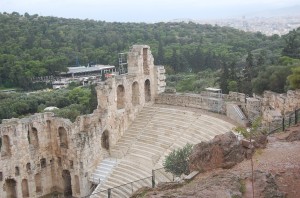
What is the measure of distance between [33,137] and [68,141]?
237cm

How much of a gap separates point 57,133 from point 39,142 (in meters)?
1.26

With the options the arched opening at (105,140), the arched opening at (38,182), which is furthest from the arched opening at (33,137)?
the arched opening at (105,140)

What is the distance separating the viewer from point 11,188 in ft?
87.2

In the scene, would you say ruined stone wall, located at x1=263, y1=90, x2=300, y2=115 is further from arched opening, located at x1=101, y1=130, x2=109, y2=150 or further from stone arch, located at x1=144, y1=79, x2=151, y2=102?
arched opening, located at x1=101, y1=130, x2=109, y2=150

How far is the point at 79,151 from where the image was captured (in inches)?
1034

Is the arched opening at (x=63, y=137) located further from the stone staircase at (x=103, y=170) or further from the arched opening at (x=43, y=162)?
the stone staircase at (x=103, y=170)

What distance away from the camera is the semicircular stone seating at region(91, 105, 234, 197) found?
24.4m

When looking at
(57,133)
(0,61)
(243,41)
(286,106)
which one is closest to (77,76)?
(0,61)

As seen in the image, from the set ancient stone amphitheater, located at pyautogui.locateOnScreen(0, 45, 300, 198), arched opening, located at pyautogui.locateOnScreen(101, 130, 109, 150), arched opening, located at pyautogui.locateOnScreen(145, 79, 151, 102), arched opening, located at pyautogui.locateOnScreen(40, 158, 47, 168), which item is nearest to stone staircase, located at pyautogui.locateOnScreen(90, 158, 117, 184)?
ancient stone amphitheater, located at pyautogui.locateOnScreen(0, 45, 300, 198)

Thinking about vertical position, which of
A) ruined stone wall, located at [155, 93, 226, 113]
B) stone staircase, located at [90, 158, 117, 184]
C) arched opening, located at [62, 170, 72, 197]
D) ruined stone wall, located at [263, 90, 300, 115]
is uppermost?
ruined stone wall, located at [263, 90, 300, 115]

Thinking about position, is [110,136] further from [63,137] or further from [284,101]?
[284,101]

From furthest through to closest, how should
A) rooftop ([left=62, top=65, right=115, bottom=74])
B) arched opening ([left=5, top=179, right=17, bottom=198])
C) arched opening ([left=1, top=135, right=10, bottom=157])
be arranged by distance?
1. rooftop ([left=62, top=65, right=115, bottom=74])
2. arched opening ([left=5, top=179, right=17, bottom=198])
3. arched opening ([left=1, top=135, right=10, bottom=157])

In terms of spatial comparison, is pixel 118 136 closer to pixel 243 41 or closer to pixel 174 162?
pixel 174 162

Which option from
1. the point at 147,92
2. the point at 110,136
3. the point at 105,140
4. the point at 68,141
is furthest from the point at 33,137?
the point at 147,92
